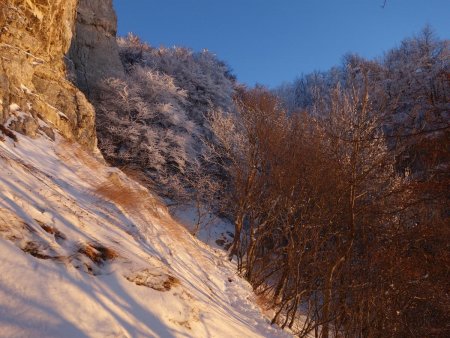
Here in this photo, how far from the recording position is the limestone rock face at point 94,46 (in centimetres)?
2077

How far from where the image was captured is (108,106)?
20.4 metres

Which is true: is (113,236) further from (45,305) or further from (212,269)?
(212,269)

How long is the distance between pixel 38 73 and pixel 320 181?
33.4 ft

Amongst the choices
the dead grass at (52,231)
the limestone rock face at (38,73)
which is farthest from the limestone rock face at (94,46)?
the dead grass at (52,231)

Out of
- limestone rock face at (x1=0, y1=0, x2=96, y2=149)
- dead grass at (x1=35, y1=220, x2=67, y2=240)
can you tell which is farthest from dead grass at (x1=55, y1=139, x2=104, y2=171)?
dead grass at (x1=35, y1=220, x2=67, y2=240)

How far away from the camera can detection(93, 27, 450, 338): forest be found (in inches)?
295

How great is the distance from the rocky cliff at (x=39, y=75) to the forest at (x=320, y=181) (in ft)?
9.21

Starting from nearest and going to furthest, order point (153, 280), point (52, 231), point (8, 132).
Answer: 1. point (52, 231)
2. point (153, 280)
3. point (8, 132)

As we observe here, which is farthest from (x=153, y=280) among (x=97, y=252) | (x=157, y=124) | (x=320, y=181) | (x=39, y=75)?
(x=157, y=124)

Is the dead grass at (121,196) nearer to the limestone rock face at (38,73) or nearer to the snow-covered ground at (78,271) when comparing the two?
the snow-covered ground at (78,271)

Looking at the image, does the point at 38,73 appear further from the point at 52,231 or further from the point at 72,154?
the point at 52,231

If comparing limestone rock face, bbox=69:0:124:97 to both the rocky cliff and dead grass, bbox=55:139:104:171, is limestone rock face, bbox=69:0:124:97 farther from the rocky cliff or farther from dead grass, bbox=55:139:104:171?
dead grass, bbox=55:139:104:171

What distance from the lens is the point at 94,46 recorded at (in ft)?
72.5

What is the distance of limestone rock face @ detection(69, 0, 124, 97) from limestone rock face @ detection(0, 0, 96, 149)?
569 cm
